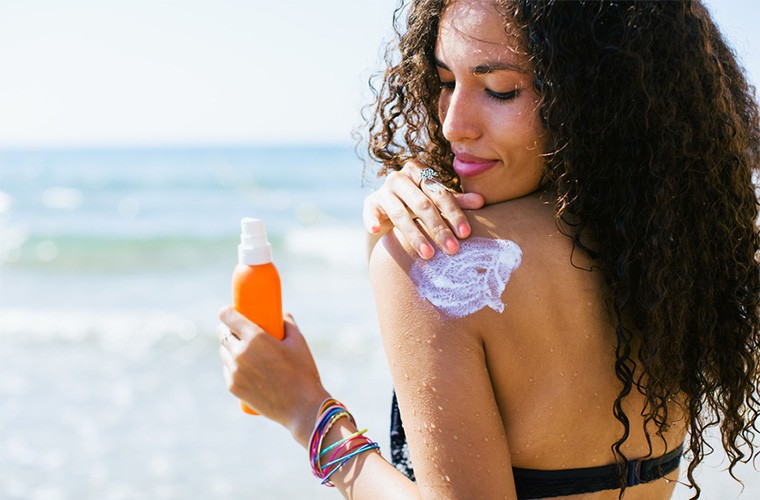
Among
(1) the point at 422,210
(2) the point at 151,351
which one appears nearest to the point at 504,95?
(1) the point at 422,210

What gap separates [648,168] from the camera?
4.97 ft

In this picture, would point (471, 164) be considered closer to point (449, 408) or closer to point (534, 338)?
point (534, 338)

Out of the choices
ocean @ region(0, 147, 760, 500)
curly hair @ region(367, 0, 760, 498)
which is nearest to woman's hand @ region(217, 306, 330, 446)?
curly hair @ region(367, 0, 760, 498)

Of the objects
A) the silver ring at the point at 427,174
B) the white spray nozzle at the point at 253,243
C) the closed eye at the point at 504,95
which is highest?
Answer: the closed eye at the point at 504,95

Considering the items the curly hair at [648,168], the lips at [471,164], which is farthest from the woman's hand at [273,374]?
the curly hair at [648,168]

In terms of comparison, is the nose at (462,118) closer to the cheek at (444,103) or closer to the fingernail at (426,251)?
the cheek at (444,103)

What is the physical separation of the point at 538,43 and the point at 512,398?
2.31 ft

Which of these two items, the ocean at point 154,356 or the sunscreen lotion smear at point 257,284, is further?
the ocean at point 154,356

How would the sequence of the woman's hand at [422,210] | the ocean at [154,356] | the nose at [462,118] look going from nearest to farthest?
the woman's hand at [422,210] < the nose at [462,118] < the ocean at [154,356]

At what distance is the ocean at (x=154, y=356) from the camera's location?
4.83m

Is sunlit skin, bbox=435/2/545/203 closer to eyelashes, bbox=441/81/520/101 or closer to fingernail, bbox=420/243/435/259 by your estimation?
eyelashes, bbox=441/81/520/101

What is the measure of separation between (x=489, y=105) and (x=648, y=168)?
35cm

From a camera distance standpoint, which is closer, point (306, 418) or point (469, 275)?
point (469, 275)

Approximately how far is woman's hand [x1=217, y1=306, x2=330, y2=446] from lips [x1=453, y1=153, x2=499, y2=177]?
582 millimetres
